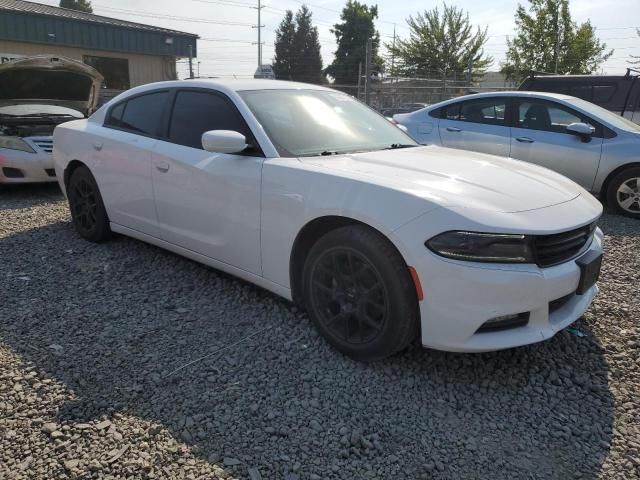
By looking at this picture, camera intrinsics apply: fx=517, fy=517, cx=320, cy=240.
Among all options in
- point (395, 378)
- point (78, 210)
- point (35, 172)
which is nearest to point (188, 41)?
point (35, 172)

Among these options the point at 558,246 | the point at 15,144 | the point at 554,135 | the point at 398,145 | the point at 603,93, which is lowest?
the point at 15,144

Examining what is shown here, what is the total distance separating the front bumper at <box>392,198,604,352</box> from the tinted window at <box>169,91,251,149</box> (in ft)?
5.04

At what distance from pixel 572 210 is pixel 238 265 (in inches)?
77.5

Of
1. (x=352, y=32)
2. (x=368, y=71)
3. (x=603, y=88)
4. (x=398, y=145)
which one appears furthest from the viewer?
(x=352, y=32)

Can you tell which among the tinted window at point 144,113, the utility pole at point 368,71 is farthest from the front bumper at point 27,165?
the utility pole at point 368,71

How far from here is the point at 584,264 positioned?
102 inches

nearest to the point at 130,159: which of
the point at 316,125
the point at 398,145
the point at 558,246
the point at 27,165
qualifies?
the point at 316,125

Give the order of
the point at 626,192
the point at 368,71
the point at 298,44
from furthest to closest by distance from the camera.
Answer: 1. the point at 298,44
2. the point at 368,71
3. the point at 626,192

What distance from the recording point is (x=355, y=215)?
260cm

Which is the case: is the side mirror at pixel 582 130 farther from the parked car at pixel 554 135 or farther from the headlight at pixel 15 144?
the headlight at pixel 15 144

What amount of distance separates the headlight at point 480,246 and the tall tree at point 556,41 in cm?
2782

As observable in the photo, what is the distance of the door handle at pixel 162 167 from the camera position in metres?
3.68

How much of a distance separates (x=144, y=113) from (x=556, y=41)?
92.8 ft

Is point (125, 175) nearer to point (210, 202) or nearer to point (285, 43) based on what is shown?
point (210, 202)
